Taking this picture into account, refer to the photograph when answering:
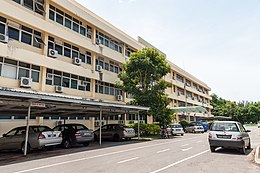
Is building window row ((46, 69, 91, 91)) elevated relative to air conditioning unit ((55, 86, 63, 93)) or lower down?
elevated

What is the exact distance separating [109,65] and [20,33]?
11.8 m

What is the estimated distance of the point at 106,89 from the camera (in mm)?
26266

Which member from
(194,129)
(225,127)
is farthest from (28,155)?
(194,129)

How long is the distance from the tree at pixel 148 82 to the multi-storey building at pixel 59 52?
7.85ft

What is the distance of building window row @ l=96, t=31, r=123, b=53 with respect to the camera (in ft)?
83.7

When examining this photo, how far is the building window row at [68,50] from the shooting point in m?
19.8

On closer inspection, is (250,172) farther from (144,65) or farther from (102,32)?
(102,32)

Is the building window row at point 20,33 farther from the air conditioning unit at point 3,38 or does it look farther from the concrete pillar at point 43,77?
the concrete pillar at point 43,77

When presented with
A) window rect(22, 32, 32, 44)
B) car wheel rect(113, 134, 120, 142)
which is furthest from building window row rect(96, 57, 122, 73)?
car wheel rect(113, 134, 120, 142)

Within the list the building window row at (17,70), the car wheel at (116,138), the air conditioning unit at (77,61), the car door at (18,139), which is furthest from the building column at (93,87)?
the car door at (18,139)

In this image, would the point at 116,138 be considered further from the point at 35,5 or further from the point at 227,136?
the point at 35,5

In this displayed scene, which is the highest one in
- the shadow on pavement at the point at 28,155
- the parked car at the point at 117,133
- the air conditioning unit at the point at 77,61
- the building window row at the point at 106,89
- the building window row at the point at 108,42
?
the building window row at the point at 108,42

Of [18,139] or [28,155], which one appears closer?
[28,155]

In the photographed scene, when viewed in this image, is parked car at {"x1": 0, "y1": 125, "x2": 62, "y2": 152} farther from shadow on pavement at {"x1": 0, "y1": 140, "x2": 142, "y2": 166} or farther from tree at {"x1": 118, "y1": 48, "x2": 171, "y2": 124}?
tree at {"x1": 118, "y1": 48, "x2": 171, "y2": 124}
